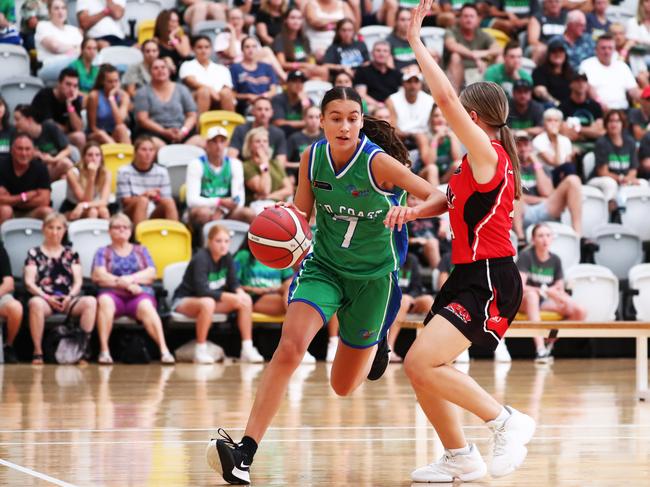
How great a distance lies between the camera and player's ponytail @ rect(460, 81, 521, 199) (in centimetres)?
511

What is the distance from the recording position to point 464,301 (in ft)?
16.4

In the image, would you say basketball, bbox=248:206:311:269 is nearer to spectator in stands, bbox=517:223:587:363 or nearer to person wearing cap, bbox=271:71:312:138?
spectator in stands, bbox=517:223:587:363

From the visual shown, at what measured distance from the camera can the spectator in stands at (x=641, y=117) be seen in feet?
49.8

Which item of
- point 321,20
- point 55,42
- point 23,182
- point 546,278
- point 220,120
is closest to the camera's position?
point 23,182

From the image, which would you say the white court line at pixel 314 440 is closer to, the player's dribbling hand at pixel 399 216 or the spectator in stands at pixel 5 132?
the player's dribbling hand at pixel 399 216

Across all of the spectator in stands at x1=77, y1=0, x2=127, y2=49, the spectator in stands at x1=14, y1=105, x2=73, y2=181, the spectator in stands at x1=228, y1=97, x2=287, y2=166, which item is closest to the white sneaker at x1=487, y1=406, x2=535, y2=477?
the spectator in stands at x1=228, y1=97, x2=287, y2=166

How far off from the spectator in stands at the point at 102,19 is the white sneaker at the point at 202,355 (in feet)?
15.0

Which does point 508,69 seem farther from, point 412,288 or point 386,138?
point 386,138

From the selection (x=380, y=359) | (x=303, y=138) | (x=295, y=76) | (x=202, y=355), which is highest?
(x=295, y=76)

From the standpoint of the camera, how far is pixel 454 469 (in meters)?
5.18

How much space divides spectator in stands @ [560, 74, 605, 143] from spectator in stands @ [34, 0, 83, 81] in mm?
6062

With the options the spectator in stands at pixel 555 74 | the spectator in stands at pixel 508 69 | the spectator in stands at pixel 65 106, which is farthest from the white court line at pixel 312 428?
the spectator in stands at pixel 555 74

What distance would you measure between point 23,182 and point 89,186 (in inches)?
26.3

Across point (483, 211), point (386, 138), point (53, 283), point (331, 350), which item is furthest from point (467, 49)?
point (483, 211)
